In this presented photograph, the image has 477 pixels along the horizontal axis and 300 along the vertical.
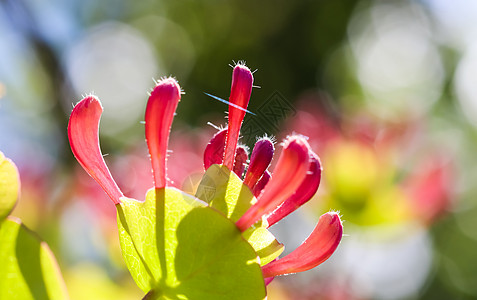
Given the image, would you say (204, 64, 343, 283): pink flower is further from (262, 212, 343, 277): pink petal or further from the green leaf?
the green leaf

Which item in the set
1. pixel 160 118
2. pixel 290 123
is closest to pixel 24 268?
pixel 160 118

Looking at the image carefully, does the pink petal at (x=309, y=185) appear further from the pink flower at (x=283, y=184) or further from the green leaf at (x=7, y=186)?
the green leaf at (x=7, y=186)

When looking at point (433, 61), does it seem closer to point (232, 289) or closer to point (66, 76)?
point (66, 76)

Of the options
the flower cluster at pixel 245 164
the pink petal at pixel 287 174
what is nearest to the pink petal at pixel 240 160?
the flower cluster at pixel 245 164

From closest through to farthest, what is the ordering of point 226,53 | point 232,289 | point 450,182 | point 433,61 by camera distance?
point 232,289, point 450,182, point 226,53, point 433,61

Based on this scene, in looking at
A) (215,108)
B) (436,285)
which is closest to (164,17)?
(215,108)

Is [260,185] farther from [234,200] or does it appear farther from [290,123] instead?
[290,123]
